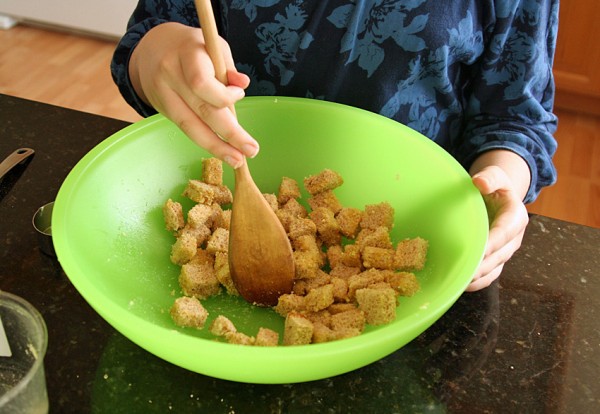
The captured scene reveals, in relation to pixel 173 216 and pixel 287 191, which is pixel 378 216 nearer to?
pixel 287 191

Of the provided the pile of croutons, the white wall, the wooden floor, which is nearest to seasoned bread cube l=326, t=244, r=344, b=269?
the pile of croutons

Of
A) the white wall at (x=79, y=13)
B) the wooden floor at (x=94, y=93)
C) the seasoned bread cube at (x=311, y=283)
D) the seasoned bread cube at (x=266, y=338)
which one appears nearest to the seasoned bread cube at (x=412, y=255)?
the seasoned bread cube at (x=311, y=283)

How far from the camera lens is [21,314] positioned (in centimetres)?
76

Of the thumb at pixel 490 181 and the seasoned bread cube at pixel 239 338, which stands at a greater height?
the thumb at pixel 490 181

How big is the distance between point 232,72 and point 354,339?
1.19 ft

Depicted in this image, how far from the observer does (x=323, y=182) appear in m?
1.09

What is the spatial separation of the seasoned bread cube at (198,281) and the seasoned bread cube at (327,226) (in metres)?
0.18

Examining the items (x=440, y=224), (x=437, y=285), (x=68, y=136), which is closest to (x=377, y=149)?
(x=440, y=224)

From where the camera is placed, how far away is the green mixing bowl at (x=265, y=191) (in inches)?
28.1

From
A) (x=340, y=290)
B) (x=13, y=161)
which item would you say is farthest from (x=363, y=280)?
(x=13, y=161)

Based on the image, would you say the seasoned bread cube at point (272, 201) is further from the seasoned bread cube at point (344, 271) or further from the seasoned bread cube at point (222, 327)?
the seasoned bread cube at point (222, 327)

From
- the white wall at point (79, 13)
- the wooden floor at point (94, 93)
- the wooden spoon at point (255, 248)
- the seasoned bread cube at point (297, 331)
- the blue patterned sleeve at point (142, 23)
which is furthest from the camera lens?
the white wall at point (79, 13)

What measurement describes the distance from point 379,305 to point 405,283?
0.07 m

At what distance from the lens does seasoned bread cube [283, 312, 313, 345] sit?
826 millimetres
